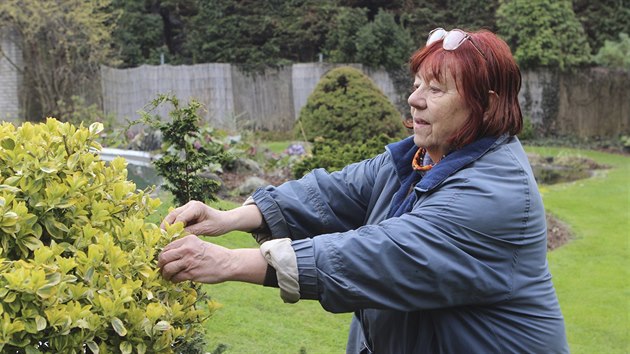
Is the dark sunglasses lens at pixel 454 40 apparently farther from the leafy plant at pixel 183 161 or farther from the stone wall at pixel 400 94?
the stone wall at pixel 400 94

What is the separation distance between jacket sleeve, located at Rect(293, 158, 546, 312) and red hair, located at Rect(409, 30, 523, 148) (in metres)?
0.21

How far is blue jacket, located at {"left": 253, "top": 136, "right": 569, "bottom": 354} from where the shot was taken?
7.32 feet

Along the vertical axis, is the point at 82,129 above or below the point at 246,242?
above

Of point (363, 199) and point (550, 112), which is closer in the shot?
point (363, 199)

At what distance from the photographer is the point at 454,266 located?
2.27 m

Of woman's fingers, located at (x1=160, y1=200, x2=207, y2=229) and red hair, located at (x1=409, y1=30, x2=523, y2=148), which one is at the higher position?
red hair, located at (x1=409, y1=30, x2=523, y2=148)

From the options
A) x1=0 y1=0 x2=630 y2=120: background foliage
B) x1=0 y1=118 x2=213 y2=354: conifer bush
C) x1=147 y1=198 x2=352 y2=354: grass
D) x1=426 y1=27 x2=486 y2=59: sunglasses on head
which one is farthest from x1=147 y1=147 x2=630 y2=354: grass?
x1=0 y1=0 x2=630 y2=120: background foliage

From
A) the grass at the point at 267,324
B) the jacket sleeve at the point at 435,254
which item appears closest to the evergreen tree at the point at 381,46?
the grass at the point at 267,324

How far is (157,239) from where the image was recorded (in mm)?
2404

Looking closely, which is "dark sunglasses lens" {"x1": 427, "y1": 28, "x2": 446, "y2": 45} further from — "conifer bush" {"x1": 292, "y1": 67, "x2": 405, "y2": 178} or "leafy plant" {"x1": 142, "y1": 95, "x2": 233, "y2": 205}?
"conifer bush" {"x1": 292, "y1": 67, "x2": 405, "y2": 178}

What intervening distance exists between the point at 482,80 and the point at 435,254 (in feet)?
1.99

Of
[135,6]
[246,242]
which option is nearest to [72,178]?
[246,242]

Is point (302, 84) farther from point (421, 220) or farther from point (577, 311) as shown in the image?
point (421, 220)

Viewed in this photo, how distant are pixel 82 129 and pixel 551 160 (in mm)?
17652
